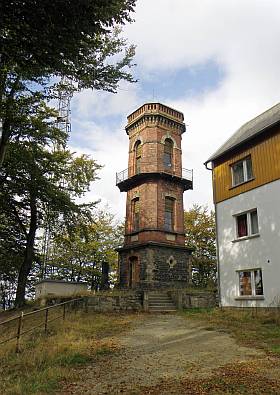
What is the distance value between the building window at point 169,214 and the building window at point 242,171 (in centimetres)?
846

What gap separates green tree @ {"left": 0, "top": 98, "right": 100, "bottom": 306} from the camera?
17203mm

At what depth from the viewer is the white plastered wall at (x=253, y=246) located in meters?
14.8

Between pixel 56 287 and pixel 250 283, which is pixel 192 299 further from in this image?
pixel 56 287

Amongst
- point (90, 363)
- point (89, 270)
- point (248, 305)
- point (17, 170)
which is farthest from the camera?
point (89, 270)

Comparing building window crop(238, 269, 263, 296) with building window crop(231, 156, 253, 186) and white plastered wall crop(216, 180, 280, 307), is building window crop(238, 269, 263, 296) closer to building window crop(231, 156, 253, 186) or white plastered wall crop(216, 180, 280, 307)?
white plastered wall crop(216, 180, 280, 307)

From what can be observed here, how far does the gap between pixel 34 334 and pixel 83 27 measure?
9380 millimetres

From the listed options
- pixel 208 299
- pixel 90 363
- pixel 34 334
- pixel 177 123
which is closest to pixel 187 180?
pixel 177 123

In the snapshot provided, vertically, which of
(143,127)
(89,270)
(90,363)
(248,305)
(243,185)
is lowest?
(90,363)

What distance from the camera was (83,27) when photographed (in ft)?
22.7

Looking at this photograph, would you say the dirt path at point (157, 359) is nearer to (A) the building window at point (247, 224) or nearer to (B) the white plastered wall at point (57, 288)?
(A) the building window at point (247, 224)

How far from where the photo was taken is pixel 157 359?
800 centimetres

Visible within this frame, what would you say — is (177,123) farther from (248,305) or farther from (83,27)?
(83,27)

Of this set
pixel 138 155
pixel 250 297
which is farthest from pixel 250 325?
pixel 138 155

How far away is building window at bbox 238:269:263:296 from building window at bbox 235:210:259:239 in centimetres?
172
